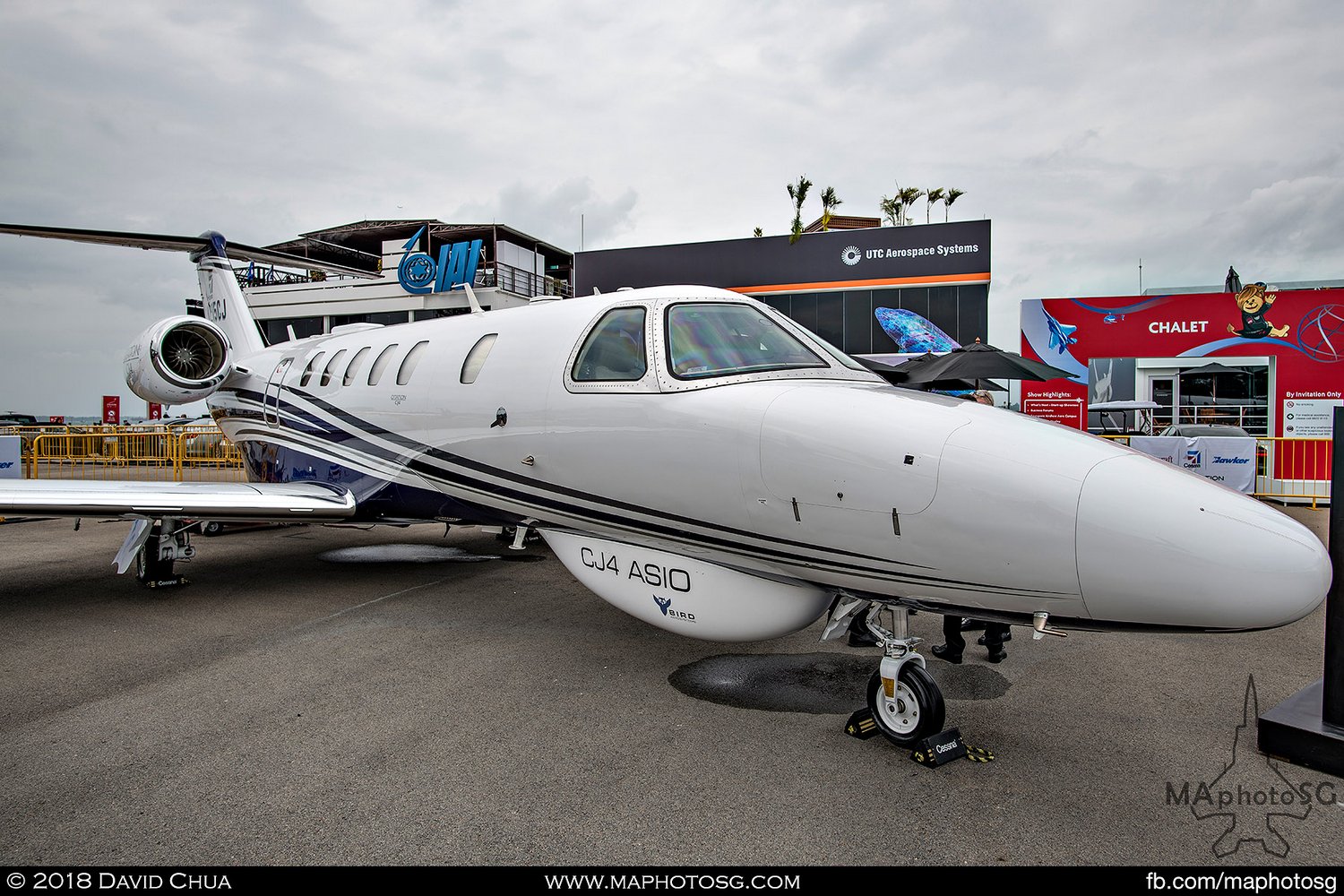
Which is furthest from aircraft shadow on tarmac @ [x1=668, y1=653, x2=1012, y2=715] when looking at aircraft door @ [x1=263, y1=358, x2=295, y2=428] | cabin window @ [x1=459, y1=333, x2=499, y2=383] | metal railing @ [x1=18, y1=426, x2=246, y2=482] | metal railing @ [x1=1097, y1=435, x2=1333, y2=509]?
metal railing @ [x1=18, y1=426, x2=246, y2=482]

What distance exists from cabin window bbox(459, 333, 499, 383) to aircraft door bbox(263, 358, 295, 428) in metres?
4.10

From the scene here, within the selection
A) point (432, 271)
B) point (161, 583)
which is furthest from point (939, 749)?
point (432, 271)

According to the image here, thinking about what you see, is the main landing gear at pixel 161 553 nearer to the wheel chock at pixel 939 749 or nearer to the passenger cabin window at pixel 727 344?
the passenger cabin window at pixel 727 344

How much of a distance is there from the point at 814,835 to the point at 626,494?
2147 mm

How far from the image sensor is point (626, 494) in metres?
4.64

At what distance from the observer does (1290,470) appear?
1758cm

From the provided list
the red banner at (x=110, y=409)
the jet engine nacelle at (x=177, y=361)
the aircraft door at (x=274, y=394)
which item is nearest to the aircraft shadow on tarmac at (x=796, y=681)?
the aircraft door at (x=274, y=394)

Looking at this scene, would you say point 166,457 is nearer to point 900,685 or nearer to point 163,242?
point 163,242

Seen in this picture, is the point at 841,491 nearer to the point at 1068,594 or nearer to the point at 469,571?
the point at 1068,594

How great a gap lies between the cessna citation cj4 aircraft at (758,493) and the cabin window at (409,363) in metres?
0.04

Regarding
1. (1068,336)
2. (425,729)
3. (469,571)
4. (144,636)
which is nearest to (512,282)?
(1068,336)

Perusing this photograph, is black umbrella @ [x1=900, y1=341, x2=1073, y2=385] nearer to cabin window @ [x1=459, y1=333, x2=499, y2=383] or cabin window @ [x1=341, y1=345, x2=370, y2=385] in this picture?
cabin window @ [x1=459, y1=333, x2=499, y2=383]

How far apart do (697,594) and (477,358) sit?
9.28ft

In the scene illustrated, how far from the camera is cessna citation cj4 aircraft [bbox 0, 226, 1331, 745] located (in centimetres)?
294
